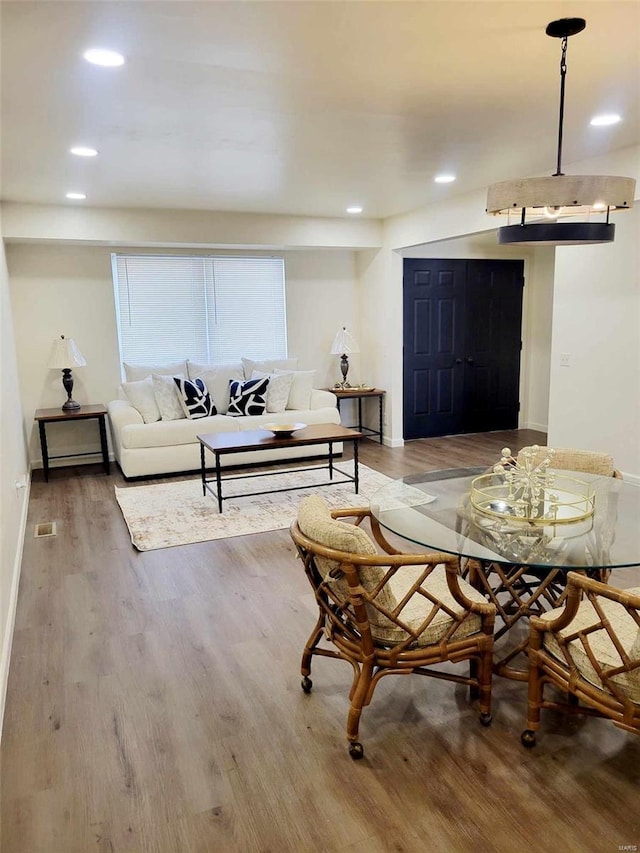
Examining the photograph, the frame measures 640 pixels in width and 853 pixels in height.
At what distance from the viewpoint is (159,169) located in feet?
13.6

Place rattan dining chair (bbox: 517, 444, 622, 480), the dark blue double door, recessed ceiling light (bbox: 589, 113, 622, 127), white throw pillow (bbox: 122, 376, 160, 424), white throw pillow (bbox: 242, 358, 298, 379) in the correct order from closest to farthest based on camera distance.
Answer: rattan dining chair (bbox: 517, 444, 622, 480) → recessed ceiling light (bbox: 589, 113, 622, 127) → white throw pillow (bbox: 122, 376, 160, 424) → white throw pillow (bbox: 242, 358, 298, 379) → the dark blue double door

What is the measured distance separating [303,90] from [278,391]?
12.4 feet

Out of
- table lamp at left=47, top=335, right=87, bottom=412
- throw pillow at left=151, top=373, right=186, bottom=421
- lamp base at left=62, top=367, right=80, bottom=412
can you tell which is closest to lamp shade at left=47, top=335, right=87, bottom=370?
table lamp at left=47, top=335, right=87, bottom=412

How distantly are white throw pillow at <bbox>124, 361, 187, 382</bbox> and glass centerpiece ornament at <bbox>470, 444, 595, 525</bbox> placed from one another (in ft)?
13.7

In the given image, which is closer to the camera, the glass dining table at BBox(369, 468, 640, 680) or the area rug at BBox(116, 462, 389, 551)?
the glass dining table at BBox(369, 468, 640, 680)

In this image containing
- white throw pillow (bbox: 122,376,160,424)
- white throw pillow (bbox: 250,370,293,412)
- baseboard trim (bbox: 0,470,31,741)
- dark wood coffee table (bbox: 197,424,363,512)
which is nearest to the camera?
baseboard trim (bbox: 0,470,31,741)

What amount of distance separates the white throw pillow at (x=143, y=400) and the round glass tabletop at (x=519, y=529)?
356 centimetres

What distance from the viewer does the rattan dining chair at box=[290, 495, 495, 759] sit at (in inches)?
76.8

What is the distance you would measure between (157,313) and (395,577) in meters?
4.86

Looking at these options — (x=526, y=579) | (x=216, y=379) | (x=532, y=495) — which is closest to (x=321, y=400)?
(x=216, y=379)

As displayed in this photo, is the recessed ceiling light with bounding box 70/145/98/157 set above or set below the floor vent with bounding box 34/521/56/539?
above

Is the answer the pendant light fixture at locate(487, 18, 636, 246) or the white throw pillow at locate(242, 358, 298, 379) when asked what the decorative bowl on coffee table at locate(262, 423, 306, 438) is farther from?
the pendant light fixture at locate(487, 18, 636, 246)

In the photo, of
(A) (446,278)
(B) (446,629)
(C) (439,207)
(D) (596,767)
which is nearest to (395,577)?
(B) (446,629)

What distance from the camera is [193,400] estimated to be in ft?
19.6
